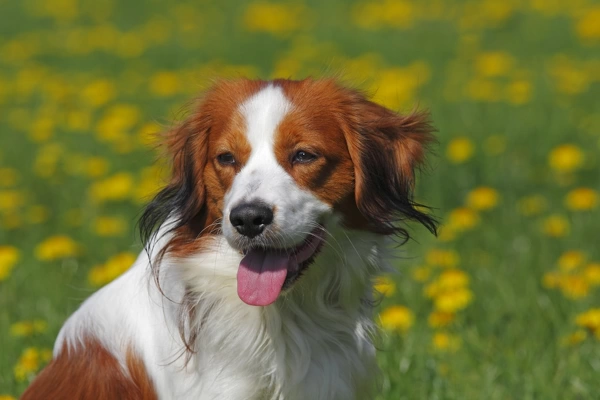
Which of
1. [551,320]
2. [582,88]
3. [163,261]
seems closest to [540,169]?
[582,88]

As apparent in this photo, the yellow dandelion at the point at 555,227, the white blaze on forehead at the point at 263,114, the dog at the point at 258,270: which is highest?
the white blaze on forehead at the point at 263,114

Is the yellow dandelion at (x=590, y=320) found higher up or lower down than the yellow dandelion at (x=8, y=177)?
higher up

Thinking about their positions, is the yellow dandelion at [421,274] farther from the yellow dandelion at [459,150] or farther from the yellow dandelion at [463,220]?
the yellow dandelion at [459,150]

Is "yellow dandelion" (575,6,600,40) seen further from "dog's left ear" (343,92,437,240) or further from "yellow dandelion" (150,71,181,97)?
"dog's left ear" (343,92,437,240)

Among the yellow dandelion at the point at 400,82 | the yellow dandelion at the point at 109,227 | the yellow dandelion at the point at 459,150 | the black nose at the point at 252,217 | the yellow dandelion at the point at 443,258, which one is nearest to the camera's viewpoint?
the black nose at the point at 252,217

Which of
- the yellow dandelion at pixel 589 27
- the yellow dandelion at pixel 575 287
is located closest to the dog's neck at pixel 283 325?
the yellow dandelion at pixel 575 287

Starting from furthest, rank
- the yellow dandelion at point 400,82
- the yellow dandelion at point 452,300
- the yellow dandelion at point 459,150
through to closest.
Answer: the yellow dandelion at point 400,82
the yellow dandelion at point 459,150
the yellow dandelion at point 452,300

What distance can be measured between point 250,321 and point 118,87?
271 inches

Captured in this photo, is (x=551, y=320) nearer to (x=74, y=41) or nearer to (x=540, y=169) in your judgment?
(x=540, y=169)

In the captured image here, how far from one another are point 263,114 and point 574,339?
2.13 metres

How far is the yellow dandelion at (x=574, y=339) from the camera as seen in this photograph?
4770 mm

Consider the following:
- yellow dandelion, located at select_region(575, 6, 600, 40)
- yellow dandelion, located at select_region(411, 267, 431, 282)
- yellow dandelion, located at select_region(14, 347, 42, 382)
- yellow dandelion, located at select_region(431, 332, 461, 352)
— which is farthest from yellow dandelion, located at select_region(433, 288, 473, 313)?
yellow dandelion, located at select_region(575, 6, 600, 40)

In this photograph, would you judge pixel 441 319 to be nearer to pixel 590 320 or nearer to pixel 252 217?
pixel 590 320

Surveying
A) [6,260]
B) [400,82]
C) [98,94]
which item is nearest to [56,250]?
[6,260]
